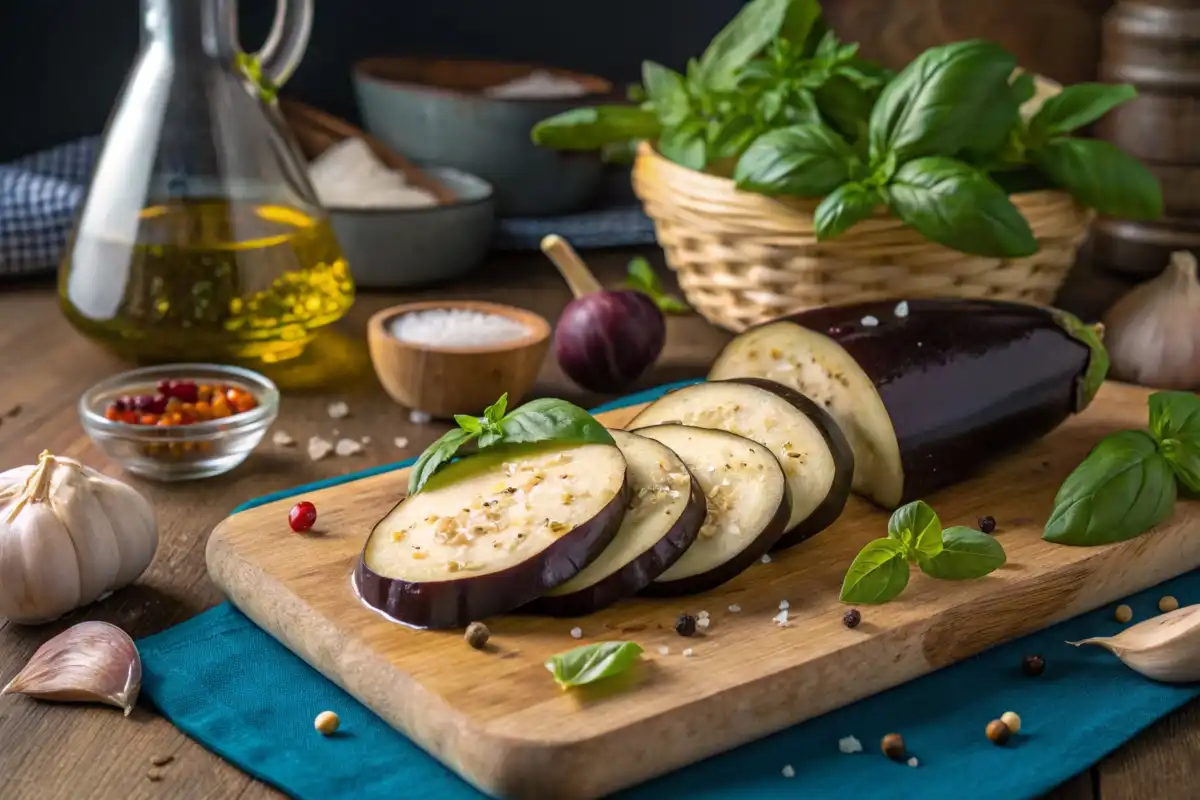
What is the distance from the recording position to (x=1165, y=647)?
1309 millimetres

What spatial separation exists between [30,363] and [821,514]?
1.30 metres

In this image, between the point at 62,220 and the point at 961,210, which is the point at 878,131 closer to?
the point at 961,210

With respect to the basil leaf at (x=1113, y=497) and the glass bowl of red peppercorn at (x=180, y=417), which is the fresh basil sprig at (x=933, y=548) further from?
the glass bowl of red peppercorn at (x=180, y=417)

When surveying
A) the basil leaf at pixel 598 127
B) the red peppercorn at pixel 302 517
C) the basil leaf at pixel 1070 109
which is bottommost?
the red peppercorn at pixel 302 517

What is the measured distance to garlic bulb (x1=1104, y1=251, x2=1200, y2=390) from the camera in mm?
2072

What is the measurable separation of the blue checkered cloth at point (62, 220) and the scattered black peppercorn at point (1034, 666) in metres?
1.54

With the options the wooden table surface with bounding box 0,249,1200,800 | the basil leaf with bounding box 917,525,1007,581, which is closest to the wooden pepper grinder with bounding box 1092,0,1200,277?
the wooden table surface with bounding box 0,249,1200,800

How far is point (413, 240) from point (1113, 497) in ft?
4.31

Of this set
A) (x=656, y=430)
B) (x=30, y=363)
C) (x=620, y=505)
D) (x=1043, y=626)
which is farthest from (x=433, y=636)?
(x=30, y=363)

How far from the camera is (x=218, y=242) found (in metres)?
1.94

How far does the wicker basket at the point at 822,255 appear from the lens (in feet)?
6.53

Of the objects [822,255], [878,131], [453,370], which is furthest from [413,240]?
[878,131]

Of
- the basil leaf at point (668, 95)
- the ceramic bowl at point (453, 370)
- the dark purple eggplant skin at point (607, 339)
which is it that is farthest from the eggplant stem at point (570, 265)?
the basil leaf at point (668, 95)

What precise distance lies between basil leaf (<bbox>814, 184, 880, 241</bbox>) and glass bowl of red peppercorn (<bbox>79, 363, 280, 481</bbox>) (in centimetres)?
72
